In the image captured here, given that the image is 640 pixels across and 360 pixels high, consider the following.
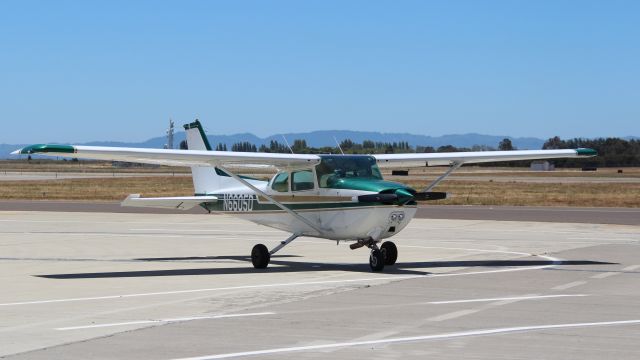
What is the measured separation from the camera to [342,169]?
63.1 feet

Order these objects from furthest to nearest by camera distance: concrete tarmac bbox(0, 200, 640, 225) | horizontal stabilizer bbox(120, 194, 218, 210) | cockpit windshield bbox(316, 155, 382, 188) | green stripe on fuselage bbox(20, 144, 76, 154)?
concrete tarmac bbox(0, 200, 640, 225) < horizontal stabilizer bbox(120, 194, 218, 210) < cockpit windshield bbox(316, 155, 382, 188) < green stripe on fuselage bbox(20, 144, 76, 154)

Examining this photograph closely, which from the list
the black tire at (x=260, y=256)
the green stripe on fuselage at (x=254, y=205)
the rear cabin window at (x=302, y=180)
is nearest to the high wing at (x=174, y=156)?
the rear cabin window at (x=302, y=180)

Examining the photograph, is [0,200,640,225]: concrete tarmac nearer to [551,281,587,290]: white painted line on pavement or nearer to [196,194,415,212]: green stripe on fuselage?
[196,194,415,212]: green stripe on fuselage

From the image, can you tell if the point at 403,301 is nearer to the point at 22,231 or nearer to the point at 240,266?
the point at 240,266

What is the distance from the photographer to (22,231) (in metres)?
30.2

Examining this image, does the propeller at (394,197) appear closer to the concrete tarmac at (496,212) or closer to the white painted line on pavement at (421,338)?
the white painted line on pavement at (421,338)

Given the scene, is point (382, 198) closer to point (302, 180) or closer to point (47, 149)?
point (302, 180)

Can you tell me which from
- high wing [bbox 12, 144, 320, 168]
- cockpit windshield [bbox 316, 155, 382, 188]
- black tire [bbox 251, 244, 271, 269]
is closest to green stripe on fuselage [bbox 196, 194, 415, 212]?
cockpit windshield [bbox 316, 155, 382, 188]

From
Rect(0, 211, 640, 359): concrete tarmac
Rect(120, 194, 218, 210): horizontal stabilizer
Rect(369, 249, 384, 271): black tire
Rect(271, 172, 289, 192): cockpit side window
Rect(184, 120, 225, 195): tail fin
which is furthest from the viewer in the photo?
Rect(184, 120, 225, 195): tail fin

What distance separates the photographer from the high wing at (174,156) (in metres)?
17.0

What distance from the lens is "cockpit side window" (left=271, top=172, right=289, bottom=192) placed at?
20.0m

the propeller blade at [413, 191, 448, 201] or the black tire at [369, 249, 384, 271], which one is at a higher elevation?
the propeller blade at [413, 191, 448, 201]

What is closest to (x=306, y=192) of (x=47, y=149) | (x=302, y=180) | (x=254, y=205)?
(x=302, y=180)

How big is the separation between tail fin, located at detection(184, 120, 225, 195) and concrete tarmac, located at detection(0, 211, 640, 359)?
155cm
